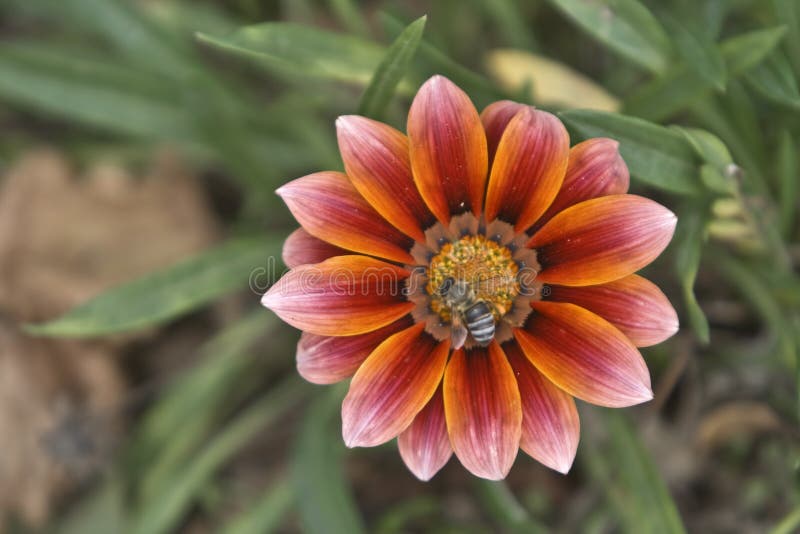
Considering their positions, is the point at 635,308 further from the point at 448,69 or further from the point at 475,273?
the point at 448,69

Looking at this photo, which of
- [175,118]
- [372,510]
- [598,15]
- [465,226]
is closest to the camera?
[465,226]

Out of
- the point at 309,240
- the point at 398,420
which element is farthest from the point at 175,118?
the point at 398,420

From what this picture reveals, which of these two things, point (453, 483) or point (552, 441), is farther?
point (453, 483)

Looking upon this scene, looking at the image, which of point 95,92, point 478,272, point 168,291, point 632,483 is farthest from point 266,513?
point 95,92

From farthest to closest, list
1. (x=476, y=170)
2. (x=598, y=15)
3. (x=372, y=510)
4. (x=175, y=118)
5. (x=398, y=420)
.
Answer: (x=372, y=510), (x=175, y=118), (x=598, y=15), (x=476, y=170), (x=398, y=420)

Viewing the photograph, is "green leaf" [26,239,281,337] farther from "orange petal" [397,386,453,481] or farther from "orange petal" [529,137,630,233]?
"orange petal" [529,137,630,233]

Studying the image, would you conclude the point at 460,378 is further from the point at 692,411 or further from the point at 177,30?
the point at 177,30

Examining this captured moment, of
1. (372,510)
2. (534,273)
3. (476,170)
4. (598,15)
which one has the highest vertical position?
(598,15)

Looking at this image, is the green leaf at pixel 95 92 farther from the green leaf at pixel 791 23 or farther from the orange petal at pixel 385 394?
the green leaf at pixel 791 23
